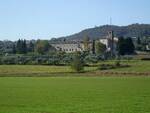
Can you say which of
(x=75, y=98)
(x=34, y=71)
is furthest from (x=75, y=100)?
(x=34, y=71)

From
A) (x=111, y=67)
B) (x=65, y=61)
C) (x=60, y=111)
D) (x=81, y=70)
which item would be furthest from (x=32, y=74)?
(x=60, y=111)

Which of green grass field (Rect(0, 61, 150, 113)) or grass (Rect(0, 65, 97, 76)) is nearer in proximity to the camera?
green grass field (Rect(0, 61, 150, 113))

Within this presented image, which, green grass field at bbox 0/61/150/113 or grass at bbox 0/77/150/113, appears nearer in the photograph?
grass at bbox 0/77/150/113

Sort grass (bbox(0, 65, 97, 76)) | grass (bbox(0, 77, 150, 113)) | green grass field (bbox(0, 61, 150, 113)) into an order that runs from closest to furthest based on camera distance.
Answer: grass (bbox(0, 77, 150, 113))
green grass field (bbox(0, 61, 150, 113))
grass (bbox(0, 65, 97, 76))

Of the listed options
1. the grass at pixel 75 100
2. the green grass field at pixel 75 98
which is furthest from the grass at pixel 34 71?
the grass at pixel 75 100

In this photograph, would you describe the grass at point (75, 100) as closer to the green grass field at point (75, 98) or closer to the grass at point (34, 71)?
the green grass field at point (75, 98)

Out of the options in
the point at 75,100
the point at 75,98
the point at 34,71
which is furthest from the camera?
the point at 34,71

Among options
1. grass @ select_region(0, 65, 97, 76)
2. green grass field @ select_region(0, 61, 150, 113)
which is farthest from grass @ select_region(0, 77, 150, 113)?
grass @ select_region(0, 65, 97, 76)

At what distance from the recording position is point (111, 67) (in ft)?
379

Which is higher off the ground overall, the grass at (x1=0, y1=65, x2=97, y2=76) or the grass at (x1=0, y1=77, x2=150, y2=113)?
the grass at (x1=0, y1=77, x2=150, y2=113)

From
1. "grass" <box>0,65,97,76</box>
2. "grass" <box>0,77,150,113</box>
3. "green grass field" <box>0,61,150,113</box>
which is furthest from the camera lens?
"grass" <box>0,65,97,76</box>

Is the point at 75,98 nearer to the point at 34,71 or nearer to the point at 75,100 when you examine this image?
the point at 75,100

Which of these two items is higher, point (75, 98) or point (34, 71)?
point (75, 98)

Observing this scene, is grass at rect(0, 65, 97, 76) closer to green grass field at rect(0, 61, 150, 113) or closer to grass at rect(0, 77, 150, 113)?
green grass field at rect(0, 61, 150, 113)
